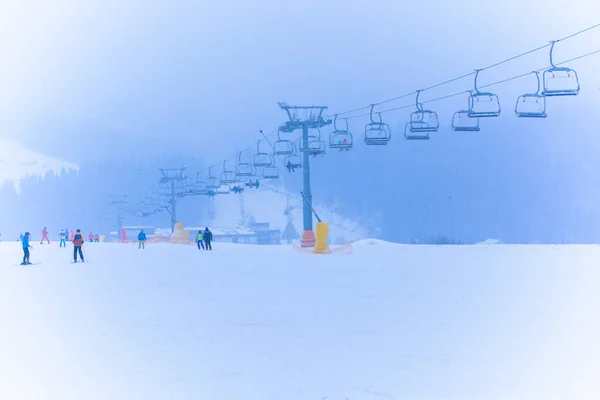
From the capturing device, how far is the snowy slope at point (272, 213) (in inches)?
6629

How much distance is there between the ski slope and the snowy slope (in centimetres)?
14372

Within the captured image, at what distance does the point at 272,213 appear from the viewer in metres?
185

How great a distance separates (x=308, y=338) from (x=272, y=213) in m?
176

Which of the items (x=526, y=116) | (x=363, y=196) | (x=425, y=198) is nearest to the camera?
(x=526, y=116)

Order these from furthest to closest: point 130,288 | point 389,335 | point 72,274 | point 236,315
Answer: point 72,274 → point 130,288 → point 236,315 → point 389,335

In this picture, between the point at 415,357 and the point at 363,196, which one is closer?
the point at 415,357

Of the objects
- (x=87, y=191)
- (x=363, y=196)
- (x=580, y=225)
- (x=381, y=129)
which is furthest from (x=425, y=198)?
(x=381, y=129)

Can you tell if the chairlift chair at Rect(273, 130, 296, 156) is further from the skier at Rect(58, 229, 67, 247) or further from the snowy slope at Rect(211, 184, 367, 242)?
the snowy slope at Rect(211, 184, 367, 242)

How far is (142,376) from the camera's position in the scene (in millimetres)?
7129

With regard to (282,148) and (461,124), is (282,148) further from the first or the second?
(461,124)

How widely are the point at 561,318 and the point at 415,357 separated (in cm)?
355

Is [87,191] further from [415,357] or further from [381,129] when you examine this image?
[415,357]

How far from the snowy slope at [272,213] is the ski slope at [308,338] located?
14372 cm

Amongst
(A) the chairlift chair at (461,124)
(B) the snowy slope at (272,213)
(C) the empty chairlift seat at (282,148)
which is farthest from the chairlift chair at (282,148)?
(B) the snowy slope at (272,213)
